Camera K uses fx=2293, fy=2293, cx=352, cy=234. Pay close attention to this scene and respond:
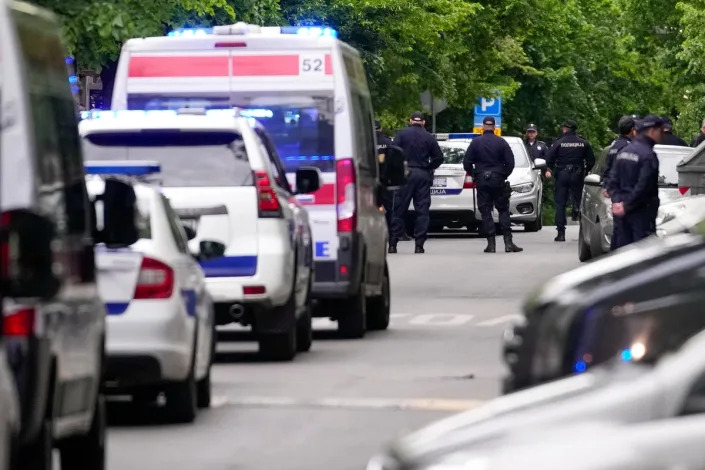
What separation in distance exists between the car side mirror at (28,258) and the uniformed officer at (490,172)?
24.1 m

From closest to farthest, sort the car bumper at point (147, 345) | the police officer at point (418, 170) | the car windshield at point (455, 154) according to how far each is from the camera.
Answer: the car bumper at point (147, 345) < the police officer at point (418, 170) < the car windshield at point (455, 154)

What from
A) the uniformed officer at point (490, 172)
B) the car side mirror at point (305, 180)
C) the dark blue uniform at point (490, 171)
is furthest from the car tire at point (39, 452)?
the dark blue uniform at point (490, 171)

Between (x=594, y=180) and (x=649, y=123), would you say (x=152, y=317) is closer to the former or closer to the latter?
(x=649, y=123)

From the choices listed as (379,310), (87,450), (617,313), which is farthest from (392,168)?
(87,450)

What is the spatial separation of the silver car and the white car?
14.2 m

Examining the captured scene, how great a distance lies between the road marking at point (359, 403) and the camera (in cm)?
1275

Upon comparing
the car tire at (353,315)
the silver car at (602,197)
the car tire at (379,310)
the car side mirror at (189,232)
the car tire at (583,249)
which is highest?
the car side mirror at (189,232)

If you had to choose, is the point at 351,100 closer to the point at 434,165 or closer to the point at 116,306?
the point at 116,306

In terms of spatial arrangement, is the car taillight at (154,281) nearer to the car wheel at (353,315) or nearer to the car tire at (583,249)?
the car wheel at (353,315)

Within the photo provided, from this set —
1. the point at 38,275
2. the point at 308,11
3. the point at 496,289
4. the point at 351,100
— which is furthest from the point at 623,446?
the point at 308,11

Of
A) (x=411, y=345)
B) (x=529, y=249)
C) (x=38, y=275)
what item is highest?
(x=38, y=275)

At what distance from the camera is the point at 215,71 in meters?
17.2

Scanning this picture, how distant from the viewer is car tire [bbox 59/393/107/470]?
916cm

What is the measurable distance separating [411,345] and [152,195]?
5.19 metres
